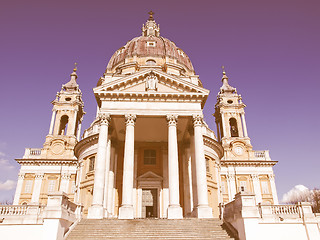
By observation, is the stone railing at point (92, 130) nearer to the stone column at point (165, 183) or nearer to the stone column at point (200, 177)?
the stone column at point (165, 183)

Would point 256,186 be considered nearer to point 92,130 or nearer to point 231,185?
point 231,185

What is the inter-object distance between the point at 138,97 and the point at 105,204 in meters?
9.38

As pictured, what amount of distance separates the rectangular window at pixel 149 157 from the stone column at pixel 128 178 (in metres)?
6.72

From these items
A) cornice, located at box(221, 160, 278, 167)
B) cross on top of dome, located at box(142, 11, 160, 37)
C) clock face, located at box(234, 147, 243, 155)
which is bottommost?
cornice, located at box(221, 160, 278, 167)

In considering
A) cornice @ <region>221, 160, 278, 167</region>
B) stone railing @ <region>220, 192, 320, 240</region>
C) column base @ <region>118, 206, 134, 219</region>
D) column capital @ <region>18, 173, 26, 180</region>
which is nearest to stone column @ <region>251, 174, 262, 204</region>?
cornice @ <region>221, 160, 278, 167</region>

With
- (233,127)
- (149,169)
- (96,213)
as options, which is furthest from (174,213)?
(233,127)

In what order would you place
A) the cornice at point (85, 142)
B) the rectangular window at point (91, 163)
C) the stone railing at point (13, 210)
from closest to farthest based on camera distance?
the stone railing at point (13, 210)
the rectangular window at point (91, 163)
the cornice at point (85, 142)

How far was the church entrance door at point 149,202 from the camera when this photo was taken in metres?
24.4

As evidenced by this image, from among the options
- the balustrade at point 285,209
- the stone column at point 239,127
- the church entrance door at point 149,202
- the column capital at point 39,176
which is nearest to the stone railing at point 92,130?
the church entrance door at point 149,202

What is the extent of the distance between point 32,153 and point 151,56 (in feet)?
76.4

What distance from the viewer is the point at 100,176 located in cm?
1902

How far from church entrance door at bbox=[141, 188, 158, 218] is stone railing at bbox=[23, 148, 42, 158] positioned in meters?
21.9

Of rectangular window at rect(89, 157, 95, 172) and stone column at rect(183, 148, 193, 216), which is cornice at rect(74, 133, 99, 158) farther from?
stone column at rect(183, 148, 193, 216)

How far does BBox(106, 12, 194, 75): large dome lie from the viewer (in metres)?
36.7
